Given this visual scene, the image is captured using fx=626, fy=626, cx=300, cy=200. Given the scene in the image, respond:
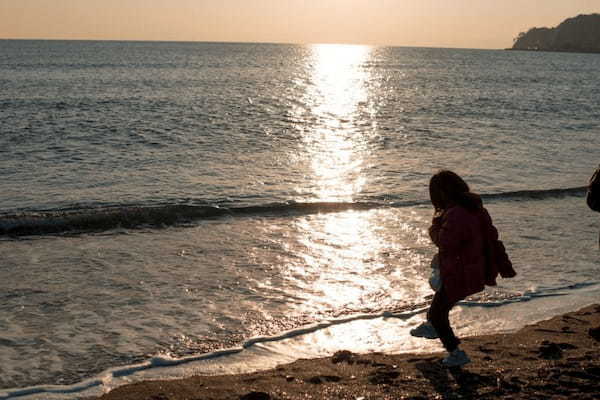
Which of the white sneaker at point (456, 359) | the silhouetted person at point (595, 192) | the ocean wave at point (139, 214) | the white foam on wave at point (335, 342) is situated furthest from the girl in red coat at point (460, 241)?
the ocean wave at point (139, 214)

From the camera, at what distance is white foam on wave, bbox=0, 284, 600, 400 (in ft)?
16.9

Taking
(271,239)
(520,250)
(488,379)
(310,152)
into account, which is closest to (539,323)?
(488,379)

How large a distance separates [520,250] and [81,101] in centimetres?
3098

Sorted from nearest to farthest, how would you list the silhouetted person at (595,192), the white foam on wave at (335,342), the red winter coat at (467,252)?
1. the red winter coat at (467,252)
2. the white foam on wave at (335,342)
3. the silhouetted person at (595,192)

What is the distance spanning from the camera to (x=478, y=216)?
15.7 feet

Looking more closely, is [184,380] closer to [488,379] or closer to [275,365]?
[275,365]

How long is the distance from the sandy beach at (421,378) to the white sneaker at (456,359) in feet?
0.20

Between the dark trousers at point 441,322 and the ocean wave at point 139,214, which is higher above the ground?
the dark trousers at point 441,322

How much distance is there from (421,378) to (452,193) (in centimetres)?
142

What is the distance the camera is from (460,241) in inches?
187

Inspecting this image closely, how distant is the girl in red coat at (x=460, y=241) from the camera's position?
475 cm

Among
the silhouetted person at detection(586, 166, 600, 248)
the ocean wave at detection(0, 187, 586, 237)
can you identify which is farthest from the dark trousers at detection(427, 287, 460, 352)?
the ocean wave at detection(0, 187, 586, 237)

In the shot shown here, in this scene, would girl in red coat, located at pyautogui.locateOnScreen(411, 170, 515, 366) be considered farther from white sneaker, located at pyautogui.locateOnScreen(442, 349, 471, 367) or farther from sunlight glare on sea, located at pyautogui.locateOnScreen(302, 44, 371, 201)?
sunlight glare on sea, located at pyautogui.locateOnScreen(302, 44, 371, 201)

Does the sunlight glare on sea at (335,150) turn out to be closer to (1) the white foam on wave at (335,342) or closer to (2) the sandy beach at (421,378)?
(1) the white foam on wave at (335,342)
